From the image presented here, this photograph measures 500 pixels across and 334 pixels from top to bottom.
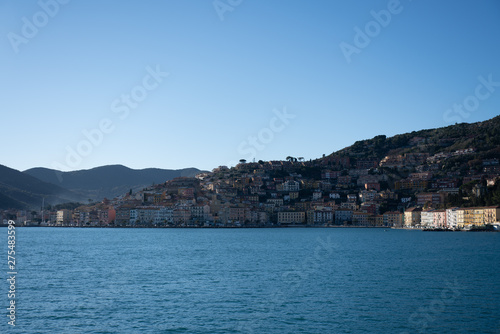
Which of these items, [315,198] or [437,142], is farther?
[437,142]

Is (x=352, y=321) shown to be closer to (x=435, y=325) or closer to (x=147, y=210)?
(x=435, y=325)

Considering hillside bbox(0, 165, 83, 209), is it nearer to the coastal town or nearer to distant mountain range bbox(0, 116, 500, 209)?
distant mountain range bbox(0, 116, 500, 209)

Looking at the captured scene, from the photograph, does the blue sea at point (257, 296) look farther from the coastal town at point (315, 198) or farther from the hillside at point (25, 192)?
the hillside at point (25, 192)

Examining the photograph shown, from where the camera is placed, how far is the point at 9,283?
20.6 meters

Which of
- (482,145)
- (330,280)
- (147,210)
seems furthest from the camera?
(482,145)

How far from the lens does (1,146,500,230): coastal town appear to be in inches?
3629

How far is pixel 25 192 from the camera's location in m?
164

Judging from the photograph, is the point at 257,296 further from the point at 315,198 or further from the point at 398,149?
the point at 398,149

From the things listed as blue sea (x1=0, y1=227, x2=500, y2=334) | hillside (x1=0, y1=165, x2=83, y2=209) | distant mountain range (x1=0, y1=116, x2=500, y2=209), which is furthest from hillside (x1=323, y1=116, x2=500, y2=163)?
blue sea (x1=0, y1=227, x2=500, y2=334)

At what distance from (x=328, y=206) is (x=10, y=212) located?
230ft

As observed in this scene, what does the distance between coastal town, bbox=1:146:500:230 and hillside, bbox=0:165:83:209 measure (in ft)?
68.3

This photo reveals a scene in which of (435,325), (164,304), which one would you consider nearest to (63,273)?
(164,304)

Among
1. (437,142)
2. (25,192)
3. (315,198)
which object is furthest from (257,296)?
(25,192)

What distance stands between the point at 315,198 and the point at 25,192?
9461cm
